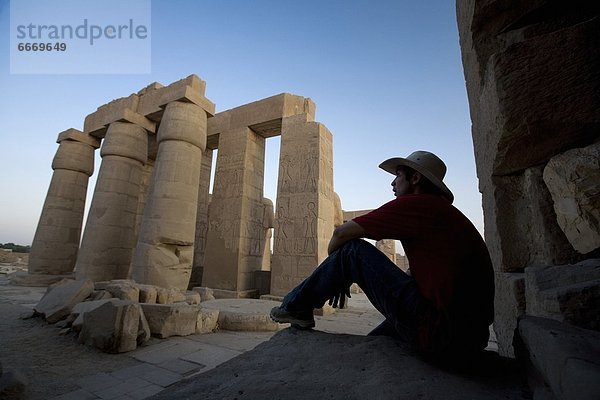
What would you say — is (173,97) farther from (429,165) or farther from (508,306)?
(508,306)

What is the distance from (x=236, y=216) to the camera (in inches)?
320

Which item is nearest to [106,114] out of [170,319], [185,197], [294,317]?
[185,197]

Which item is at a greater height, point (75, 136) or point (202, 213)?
point (75, 136)

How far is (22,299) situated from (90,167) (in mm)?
5328

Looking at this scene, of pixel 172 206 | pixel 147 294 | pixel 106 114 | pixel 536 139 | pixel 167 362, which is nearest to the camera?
pixel 536 139

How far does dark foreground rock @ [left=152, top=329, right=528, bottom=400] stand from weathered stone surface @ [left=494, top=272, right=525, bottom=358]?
0.99 ft

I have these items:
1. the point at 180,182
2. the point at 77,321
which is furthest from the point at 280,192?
the point at 77,321

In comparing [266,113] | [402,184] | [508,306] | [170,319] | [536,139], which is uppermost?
[266,113]

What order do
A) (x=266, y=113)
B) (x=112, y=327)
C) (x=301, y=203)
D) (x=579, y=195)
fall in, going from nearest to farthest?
(x=579, y=195), (x=112, y=327), (x=301, y=203), (x=266, y=113)

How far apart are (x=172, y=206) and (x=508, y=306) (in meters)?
6.83

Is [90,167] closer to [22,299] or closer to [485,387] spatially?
[22,299]

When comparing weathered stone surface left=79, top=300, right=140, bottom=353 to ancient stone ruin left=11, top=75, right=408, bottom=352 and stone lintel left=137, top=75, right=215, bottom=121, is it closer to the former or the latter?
ancient stone ruin left=11, top=75, right=408, bottom=352

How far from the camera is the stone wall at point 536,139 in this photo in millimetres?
1265

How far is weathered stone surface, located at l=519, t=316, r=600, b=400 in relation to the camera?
2.14 ft
